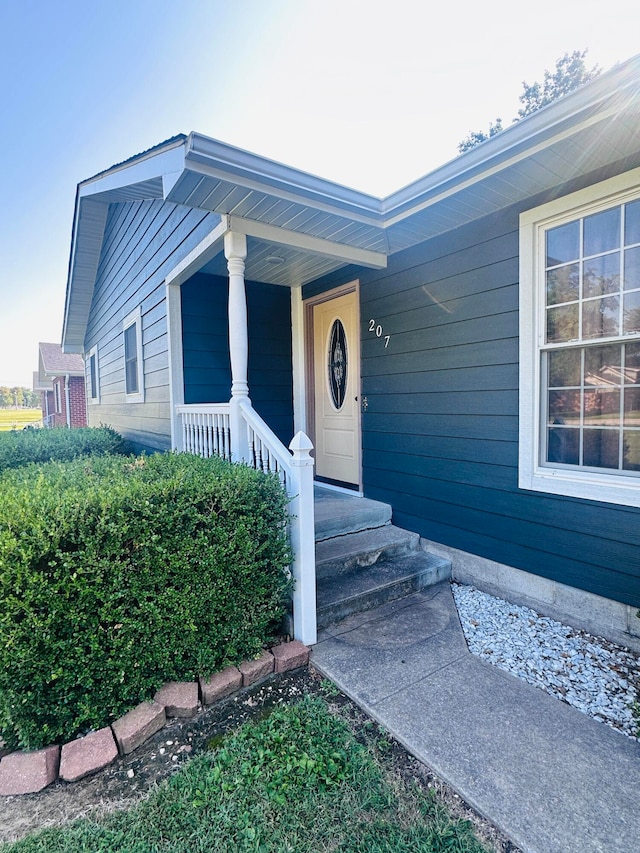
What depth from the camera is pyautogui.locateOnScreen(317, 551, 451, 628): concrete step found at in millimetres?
2928

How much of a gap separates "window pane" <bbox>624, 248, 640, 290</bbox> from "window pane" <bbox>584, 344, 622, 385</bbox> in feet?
1.19

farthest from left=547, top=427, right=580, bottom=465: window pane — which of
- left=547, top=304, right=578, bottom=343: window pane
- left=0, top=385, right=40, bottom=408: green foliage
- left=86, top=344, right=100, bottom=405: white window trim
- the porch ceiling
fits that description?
left=0, top=385, right=40, bottom=408: green foliage

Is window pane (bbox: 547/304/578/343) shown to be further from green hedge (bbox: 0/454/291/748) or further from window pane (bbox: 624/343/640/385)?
green hedge (bbox: 0/454/291/748)

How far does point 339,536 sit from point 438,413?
54.5 inches

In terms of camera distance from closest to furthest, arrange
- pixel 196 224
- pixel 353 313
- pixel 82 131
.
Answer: pixel 196 224, pixel 353 313, pixel 82 131

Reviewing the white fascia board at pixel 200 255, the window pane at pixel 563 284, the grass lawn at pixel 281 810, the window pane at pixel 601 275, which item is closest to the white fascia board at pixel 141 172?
the white fascia board at pixel 200 255

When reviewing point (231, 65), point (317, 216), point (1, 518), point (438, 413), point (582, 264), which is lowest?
point (1, 518)

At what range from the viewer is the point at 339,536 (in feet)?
12.3

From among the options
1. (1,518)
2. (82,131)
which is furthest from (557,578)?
(82,131)

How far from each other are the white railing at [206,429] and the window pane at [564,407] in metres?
2.46

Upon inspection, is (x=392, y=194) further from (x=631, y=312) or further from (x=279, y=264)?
(x=631, y=312)

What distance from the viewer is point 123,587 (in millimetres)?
2080

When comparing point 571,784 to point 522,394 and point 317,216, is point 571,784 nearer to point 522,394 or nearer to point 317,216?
point 522,394

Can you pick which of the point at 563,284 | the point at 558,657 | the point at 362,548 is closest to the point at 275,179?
the point at 563,284
